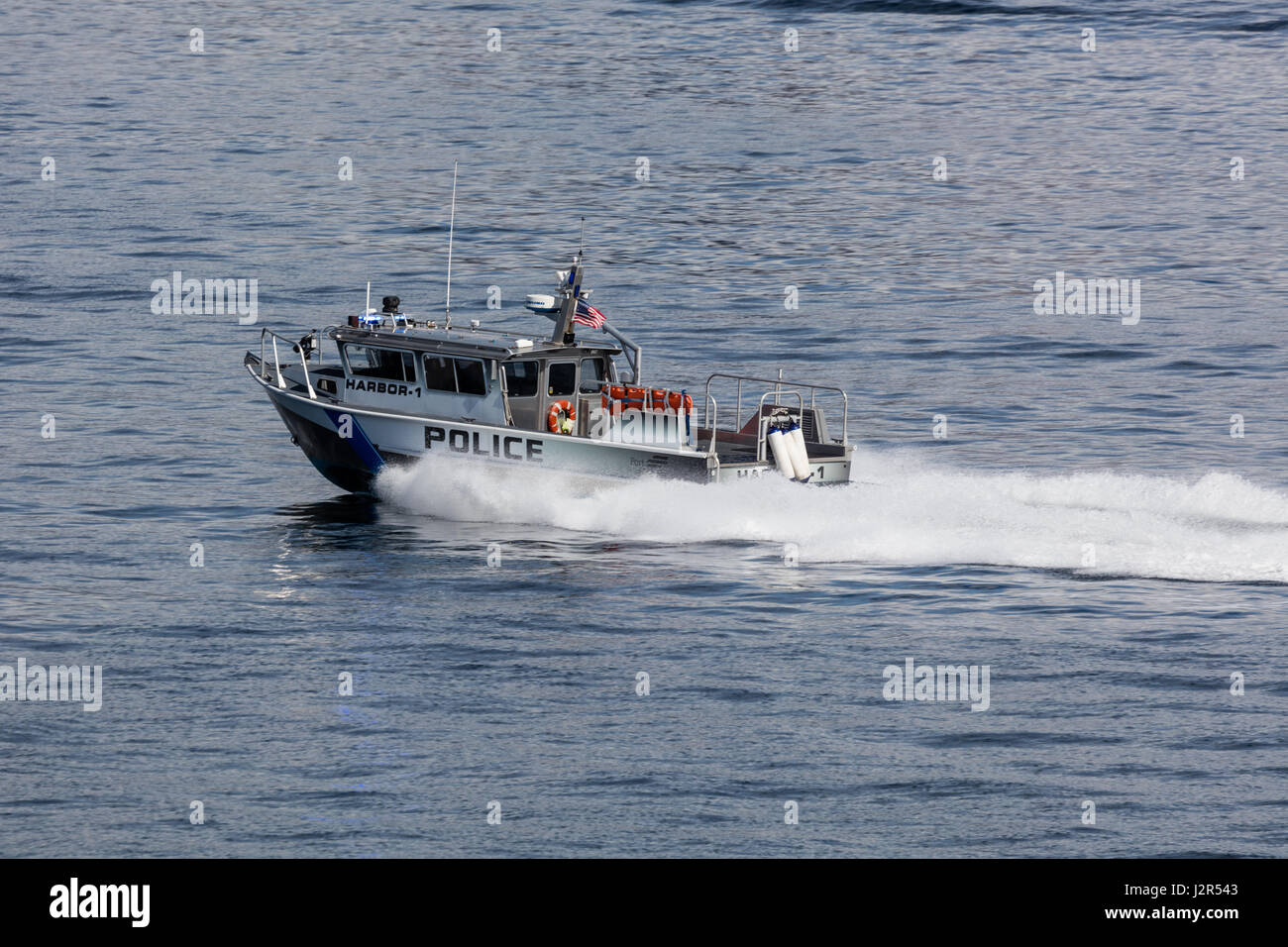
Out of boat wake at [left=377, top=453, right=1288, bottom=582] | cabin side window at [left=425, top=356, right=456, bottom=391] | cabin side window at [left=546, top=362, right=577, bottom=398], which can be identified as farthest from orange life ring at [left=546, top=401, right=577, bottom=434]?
cabin side window at [left=425, top=356, right=456, bottom=391]

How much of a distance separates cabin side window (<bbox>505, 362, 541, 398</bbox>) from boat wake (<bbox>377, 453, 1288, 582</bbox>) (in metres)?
1.34

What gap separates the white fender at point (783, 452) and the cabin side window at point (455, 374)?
522 cm

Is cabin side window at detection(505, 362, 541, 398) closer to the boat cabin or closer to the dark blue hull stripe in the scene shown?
the boat cabin

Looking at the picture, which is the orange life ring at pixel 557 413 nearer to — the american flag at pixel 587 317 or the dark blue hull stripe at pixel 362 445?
the american flag at pixel 587 317

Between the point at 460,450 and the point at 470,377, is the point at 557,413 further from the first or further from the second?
the point at 460,450

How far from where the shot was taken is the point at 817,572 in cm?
2838

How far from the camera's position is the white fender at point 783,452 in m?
29.5

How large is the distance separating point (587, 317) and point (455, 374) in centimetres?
256

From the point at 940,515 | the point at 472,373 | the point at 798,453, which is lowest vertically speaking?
the point at 940,515

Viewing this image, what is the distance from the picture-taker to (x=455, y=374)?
3111 centimetres

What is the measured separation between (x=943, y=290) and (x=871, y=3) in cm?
5054

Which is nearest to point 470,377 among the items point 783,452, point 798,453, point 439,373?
point 439,373

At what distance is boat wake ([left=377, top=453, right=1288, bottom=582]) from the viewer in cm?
2806

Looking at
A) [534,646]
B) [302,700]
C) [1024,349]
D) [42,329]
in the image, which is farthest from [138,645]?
[1024,349]
